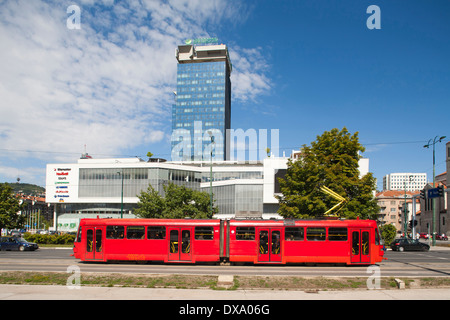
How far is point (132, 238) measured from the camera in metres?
22.9

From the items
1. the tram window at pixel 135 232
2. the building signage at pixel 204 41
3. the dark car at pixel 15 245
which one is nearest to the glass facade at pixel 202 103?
the building signage at pixel 204 41

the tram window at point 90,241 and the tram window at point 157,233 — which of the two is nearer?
the tram window at point 157,233

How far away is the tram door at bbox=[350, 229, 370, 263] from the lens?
72.6 feet

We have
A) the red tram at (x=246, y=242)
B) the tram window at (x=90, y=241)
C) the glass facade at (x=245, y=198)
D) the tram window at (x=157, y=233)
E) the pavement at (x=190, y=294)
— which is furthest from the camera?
the glass facade at (x=245, y=198)

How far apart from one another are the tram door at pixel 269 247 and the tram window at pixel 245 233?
0.49m

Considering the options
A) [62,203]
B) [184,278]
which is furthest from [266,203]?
[184,278]

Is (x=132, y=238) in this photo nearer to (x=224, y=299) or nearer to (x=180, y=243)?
(x=180, y=243)

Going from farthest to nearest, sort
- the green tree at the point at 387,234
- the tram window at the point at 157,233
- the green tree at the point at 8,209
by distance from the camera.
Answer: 1. the green tree at the point at 8,209
2. the green tree at the point at 387,234
3. the tram window at the point at 157,233

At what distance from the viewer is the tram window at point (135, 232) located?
74.9 ft

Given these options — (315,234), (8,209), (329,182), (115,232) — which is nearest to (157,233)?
(115,232)

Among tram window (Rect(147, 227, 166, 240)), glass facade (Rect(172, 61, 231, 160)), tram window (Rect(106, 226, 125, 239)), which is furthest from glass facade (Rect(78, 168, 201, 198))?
glass facade (Rect(172, 61, 231, 160))

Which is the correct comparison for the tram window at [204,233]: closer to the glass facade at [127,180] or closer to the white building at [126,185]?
the white building at [126,185]

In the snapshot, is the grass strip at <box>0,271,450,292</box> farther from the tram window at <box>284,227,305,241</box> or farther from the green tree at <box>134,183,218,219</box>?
the green tree at <box>134,183,218,219</box>

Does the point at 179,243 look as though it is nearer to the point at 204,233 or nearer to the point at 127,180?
the point at 204,233
